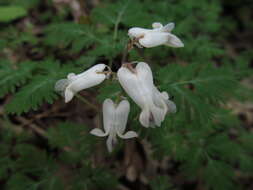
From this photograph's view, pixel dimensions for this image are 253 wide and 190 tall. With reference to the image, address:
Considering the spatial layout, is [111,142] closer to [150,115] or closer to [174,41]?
[150,115]

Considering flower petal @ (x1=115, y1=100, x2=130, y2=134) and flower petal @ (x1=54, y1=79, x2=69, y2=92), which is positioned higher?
flower petal @ (x1=54, y1=79, x2=69, y2=92)

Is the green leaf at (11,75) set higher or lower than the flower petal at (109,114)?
higher

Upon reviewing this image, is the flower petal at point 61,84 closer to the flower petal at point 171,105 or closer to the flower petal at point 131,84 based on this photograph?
the flower petal at point 131,84

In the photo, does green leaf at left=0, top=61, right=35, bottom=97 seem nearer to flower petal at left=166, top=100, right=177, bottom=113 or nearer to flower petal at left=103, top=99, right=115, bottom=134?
flower petal at left=103, top=99, right=115, bottom=134

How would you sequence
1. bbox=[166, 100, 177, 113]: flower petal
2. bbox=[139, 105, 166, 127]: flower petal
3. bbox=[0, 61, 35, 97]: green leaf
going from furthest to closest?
bbox=[0, 61, 35, 97]: green leaf → bbox=[166, 100, 177, 113]: flower petal → bbox=[139, 105, 166, 127]: flower petal

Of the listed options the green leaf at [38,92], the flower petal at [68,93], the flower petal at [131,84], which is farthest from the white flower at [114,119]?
the green leaf at [38,92]

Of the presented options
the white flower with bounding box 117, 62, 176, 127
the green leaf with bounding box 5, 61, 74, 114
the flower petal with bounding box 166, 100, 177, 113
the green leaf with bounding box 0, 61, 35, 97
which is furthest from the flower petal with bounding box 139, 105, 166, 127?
the green leaf with bounding box 0, 61, 35, 97
